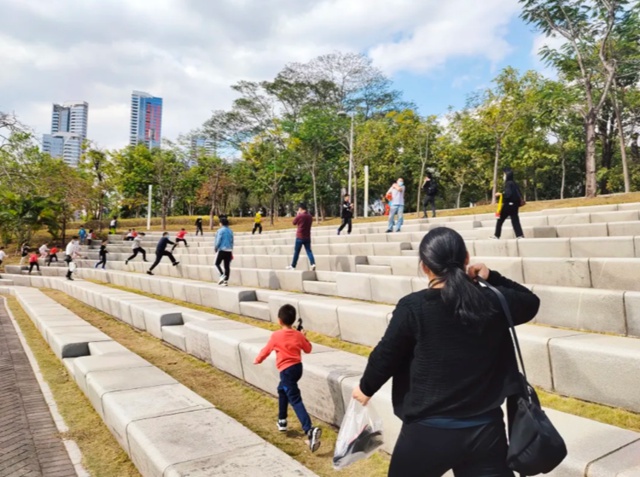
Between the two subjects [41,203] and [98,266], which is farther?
[41,203]

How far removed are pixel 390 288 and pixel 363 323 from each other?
1592 millimetres

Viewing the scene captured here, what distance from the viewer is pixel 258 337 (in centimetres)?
588

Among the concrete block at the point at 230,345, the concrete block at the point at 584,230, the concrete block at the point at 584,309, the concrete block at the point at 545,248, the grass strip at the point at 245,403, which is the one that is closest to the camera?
the grass strip at the point at 245,403

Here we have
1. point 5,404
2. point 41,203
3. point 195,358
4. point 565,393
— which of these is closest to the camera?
point 565,393

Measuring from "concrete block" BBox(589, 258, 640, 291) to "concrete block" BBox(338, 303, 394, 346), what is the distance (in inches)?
104

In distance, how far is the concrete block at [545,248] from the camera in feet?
24.0

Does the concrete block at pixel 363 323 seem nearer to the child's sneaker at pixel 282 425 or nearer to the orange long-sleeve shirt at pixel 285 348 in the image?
the orange long-sleeve shirt at pixel 285 348

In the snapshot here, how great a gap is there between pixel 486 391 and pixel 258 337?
14.4 ft

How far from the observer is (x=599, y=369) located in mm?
3420

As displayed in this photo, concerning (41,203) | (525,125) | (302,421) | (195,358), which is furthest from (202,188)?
(302,421)

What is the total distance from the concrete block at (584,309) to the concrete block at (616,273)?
86 cm

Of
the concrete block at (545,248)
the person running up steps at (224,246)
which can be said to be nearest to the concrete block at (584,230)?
the concrete block at (545,248)

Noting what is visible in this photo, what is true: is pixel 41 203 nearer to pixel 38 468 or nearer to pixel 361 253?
pixel 361 253

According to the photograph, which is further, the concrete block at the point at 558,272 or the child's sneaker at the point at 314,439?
the concrete block at the point at 558,272
